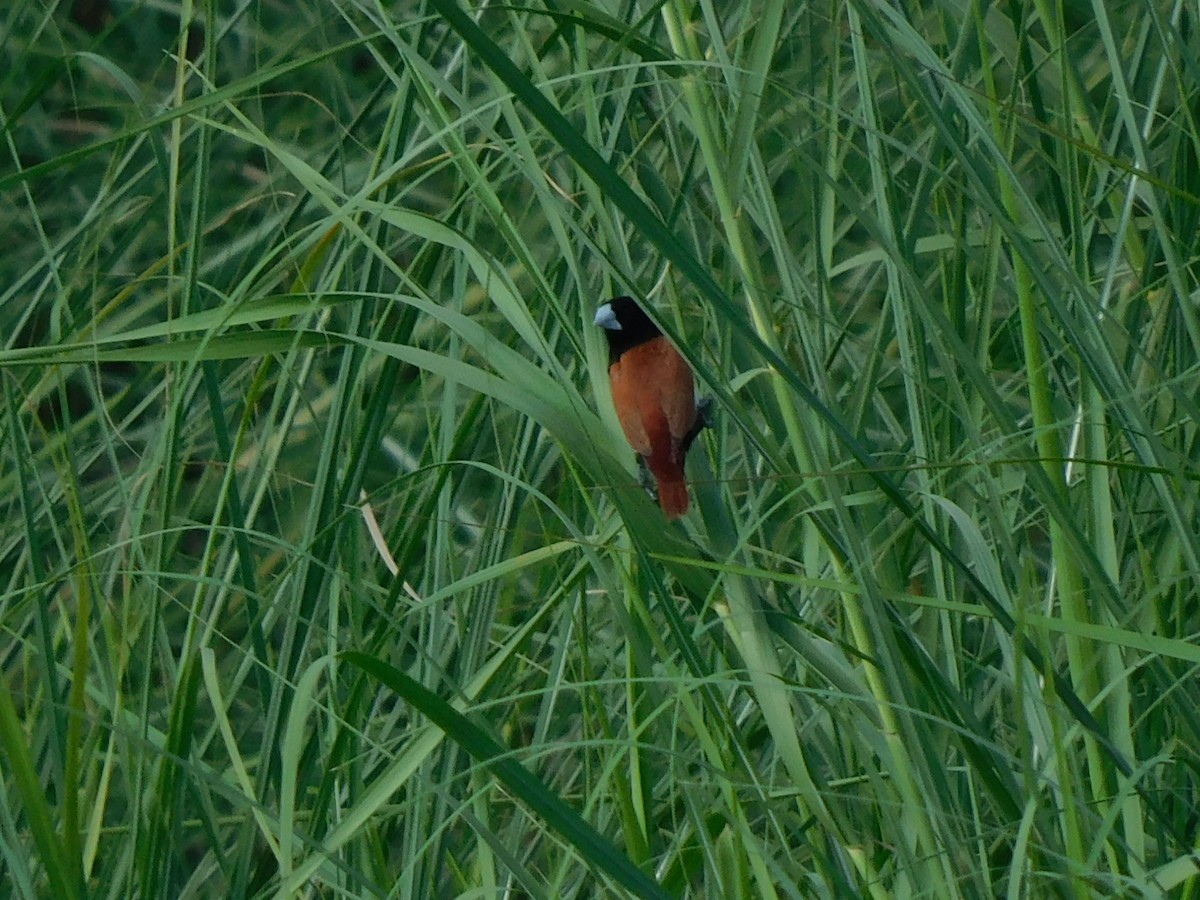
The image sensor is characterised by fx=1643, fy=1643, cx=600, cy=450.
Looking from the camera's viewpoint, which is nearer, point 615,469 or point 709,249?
point 615,469

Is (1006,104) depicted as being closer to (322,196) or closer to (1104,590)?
(1104,590)

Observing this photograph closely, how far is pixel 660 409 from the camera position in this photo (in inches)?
61.1

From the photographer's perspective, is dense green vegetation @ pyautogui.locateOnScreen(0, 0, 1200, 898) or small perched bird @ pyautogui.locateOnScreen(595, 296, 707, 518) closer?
dense green vegetation @ pyautogui.locateOnScreen(0, 0, 1200, 898)

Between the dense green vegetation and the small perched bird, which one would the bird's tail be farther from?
the dense green vegetation

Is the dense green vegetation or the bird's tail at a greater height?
the dense green vegetation

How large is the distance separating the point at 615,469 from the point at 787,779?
1.19 feet

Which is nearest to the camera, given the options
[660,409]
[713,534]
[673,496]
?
[713,534]

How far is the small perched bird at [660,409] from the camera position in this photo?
1.45m

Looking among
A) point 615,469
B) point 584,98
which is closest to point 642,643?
point 615,469

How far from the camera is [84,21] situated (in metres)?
3.54

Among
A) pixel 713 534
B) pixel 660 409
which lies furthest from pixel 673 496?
pixel 713 534

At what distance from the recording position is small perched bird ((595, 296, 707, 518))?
145 centimetres

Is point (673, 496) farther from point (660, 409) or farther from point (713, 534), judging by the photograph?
point (713, 534)

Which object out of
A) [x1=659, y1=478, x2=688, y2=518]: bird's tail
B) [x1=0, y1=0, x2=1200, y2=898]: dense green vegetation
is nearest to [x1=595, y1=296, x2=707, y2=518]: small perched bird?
[x1=659, y1=478, x2=688, y2=518]: bird's tail
